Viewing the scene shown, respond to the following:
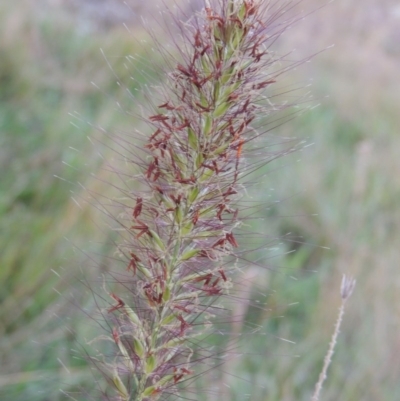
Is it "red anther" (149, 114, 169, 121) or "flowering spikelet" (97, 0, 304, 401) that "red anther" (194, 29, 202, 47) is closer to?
"flowering spikelet" (97, 0, 304, 401)

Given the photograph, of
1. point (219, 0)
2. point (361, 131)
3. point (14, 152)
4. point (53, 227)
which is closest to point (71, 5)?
point (361, 131)

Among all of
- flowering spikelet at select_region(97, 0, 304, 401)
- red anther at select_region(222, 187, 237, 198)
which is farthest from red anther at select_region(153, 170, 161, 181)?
red anther at select_region(222, 187, 237, 198)

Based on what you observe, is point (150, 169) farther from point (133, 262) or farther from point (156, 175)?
point (133, 262)

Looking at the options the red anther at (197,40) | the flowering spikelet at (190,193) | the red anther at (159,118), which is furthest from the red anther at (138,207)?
the red anther at (197,40)

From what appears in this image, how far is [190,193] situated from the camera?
0.91m

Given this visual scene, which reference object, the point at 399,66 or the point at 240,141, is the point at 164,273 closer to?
the point at 240,141

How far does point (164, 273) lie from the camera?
0.89 m

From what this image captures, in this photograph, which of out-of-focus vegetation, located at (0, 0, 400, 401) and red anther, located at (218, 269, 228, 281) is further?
Answer: out-of-focus vegetation, located at (0, 0, 400, 401)

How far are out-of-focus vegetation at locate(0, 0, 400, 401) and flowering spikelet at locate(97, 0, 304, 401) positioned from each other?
0.15 metres

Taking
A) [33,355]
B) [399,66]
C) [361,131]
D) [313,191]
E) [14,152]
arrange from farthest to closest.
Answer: [399,66], [361,131], [313,191], [14,152], [33,355]

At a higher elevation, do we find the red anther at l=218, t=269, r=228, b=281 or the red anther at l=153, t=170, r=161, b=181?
the red anther at l=153, t=170, r=161, b=181

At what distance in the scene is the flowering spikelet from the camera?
892mm

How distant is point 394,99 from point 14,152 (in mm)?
6506

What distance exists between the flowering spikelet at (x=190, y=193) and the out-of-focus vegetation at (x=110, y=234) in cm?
15
